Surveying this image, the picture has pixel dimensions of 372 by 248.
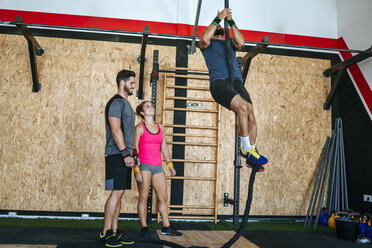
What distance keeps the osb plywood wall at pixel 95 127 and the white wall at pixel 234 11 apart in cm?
46

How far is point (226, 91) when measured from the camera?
93.4 inches

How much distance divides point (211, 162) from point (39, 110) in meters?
2.40

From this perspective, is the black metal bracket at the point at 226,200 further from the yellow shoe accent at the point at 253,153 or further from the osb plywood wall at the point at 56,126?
the yellow shoe accent at the point at 253,153

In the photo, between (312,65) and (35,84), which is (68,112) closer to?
(35,84)

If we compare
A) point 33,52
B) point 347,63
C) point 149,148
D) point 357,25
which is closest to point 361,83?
point 347,63

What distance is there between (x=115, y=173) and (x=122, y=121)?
1.54 ft

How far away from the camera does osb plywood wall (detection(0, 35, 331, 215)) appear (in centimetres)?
416

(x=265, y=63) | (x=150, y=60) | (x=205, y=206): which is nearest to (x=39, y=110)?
(x=150, y=60)

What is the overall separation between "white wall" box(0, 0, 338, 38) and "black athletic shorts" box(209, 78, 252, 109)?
7.79 feet

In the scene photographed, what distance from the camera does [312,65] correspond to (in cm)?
480

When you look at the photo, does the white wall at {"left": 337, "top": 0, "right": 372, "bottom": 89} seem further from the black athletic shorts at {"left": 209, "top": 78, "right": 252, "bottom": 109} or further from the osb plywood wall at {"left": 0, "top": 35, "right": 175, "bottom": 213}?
the osb plywood wall at {"left": 0, "top": 35, "right": 175, "bottom": 213}

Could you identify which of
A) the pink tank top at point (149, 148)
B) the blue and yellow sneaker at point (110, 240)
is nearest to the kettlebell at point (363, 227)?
the pink tank top at point (149, 148)

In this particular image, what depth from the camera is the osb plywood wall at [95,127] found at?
4.16 metres

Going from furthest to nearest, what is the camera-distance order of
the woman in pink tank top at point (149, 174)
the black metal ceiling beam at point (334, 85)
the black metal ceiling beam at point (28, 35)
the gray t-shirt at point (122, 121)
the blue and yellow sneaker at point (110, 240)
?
1. the black metal ceiling beam at point (334, 85)
2. the black metal ceiling beam at point (28, 35)
3. the woman in pink tank top at point (149, 174)
4. the gray t-shirt at point (122, 121)
5. the blue and yellow sneaker at point (110, 240)
